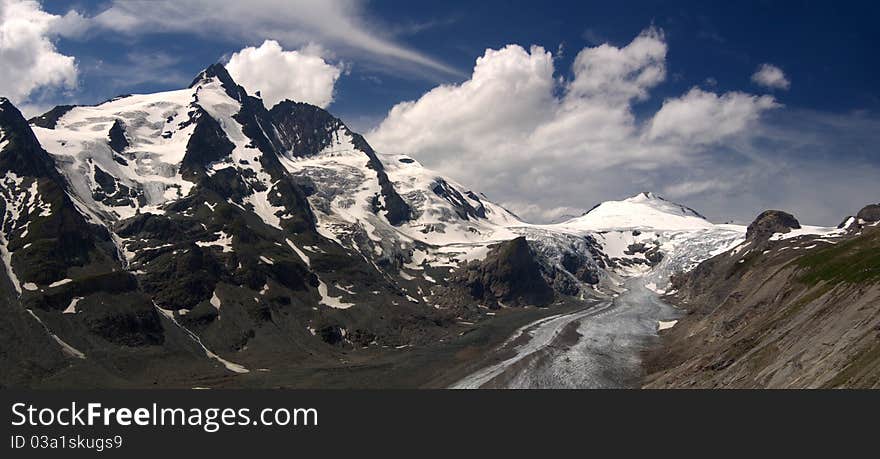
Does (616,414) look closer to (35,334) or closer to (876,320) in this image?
(876,320)

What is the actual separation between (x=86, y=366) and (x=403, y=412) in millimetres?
141828

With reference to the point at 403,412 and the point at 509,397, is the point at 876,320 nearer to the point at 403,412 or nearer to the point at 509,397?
the point at 509,397

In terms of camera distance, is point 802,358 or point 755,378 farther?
point 755,378

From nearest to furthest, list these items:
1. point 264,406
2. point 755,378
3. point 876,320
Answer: point 264,406
point 876,320
point 755,378

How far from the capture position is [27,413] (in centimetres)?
7144

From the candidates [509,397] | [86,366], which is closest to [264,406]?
[509,397]

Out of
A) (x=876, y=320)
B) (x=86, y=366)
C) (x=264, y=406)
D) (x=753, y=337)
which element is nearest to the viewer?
(x=264, y=406)

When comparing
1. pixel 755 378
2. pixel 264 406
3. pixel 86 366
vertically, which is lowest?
pixel 755 378

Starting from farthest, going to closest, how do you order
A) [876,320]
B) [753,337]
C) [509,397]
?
1. [753,337]
2. [876,320]
3. [509,397]

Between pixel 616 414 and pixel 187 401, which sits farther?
pixel 616 414

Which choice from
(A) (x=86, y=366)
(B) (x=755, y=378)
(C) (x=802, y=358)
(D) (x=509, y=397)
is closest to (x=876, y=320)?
(C) (x=802, y=358)

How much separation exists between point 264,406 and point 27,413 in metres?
25.9

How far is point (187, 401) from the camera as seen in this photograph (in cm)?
7212

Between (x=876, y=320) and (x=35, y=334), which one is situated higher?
(x=35, y=334)
